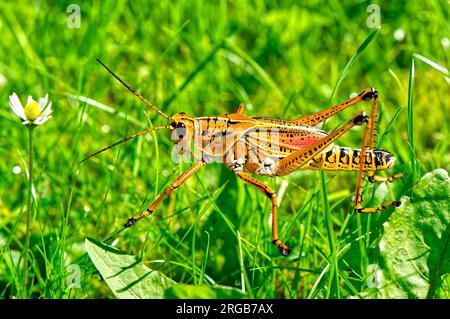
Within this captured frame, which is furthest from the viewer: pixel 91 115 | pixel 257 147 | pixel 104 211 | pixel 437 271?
pixel 91 115

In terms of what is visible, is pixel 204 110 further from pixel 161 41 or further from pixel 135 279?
pixel 135 279

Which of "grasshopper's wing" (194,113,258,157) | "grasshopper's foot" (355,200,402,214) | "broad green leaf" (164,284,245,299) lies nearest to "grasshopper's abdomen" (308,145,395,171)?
"grasshopper's foot" (355,200,402,214)

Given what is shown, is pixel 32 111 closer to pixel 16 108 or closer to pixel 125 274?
pixel 16 108

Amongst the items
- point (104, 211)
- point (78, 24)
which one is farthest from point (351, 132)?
point (78, 24)

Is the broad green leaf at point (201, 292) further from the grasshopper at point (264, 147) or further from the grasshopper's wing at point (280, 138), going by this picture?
the grasshopper's wing at point (280, 138)

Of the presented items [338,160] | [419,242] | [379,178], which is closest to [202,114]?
[338,160]

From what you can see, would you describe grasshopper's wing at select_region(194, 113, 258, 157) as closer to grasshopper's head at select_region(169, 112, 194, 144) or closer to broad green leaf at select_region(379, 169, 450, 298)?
grasshopper's head at select_region(169, 112, 194, 144)

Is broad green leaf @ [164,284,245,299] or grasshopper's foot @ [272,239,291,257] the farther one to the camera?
grasshopper's foot @ [272,239,291,257]

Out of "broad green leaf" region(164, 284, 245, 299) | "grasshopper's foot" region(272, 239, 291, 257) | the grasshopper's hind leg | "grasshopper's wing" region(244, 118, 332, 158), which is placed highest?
"grasshopper's wing" region(244, 118, 332, 158)
